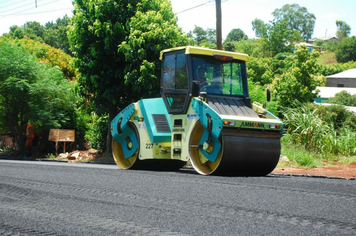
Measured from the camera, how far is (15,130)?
88.5ft

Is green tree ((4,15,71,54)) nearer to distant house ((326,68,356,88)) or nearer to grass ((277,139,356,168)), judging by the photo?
distant house ((326,68,356,88))

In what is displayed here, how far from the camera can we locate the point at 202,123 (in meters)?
10.2

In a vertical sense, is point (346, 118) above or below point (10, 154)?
above

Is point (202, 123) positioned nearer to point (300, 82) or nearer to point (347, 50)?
point (300, 82)

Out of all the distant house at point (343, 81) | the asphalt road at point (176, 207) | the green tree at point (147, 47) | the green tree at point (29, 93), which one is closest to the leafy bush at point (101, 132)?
the green tree at point (29, 93)

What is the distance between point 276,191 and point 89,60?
46.6ft

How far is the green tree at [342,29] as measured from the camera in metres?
168

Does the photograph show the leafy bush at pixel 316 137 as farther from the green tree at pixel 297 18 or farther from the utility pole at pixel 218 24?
the green tree at pixel 297 18

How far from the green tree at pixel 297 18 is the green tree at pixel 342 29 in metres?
30.7

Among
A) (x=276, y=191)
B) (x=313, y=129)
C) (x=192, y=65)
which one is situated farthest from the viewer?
(x=313, y=129)

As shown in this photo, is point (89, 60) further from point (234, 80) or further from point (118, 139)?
point (234, 80)

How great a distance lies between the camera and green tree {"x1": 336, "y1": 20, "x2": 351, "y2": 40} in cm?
16838

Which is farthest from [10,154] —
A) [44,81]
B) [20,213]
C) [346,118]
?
[20,213]

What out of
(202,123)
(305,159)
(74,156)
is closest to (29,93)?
(74,156)
